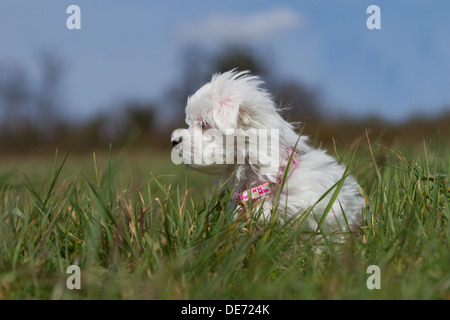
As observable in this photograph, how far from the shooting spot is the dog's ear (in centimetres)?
331

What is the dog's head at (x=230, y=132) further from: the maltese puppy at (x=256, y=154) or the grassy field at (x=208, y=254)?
the grassy field at (x=208, y=254)

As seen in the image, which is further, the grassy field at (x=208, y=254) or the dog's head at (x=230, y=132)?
the dog's head at (x=230, y=132)

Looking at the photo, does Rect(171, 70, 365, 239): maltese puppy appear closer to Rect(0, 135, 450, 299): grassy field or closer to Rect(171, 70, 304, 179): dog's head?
Rect(171, 70, 304, 179): dog's head

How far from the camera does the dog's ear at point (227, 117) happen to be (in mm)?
3311

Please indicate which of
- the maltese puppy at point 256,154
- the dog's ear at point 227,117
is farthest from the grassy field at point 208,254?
the dog's ear at point 227,117

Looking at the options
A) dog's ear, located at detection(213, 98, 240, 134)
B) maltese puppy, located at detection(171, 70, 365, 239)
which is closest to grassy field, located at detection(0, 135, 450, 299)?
maltese puppy, located at detection(171, 70, 365, 239)

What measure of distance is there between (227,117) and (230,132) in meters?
0.10

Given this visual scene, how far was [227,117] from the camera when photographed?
10.9 feet

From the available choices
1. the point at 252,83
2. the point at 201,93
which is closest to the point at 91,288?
the point at 201,93

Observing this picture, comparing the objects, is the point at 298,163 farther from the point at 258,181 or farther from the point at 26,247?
the point at 26,247

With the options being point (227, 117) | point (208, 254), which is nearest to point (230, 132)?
point (227, 117)

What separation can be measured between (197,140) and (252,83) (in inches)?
22.5
